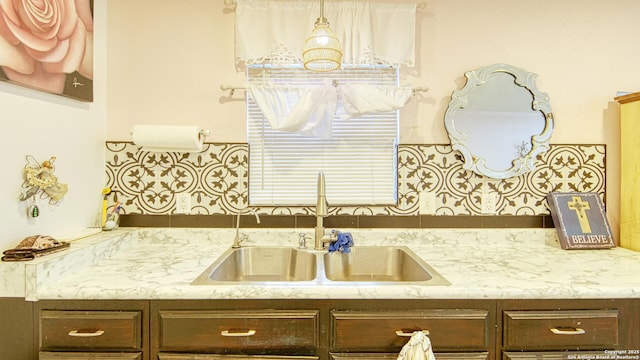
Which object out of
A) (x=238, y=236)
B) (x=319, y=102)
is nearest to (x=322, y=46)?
(x=319, y=102)

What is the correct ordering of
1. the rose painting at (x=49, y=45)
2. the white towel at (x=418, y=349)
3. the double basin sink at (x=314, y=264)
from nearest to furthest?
the white towel at (x=418, y=349), the rose painting at (x=49, y=45), the double basin sink at (x=314, y=264)

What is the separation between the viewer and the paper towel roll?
1595 millimetres

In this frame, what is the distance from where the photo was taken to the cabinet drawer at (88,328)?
1091mm

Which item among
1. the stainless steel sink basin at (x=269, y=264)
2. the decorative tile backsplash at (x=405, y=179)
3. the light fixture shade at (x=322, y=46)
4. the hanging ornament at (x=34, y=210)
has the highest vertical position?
the light fixture shade at (x=322, y=46)

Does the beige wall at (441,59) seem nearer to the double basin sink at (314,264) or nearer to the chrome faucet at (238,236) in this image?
the chrome faucet at (238,236)

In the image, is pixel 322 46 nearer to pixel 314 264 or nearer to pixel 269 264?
pixel 314 264

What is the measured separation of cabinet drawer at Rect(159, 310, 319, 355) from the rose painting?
3.52ft

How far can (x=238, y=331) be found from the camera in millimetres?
1108

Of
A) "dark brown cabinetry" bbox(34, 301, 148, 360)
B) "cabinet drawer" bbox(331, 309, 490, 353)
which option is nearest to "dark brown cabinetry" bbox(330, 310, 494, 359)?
"cabinet drawer" bbox(331, 309, 490, 353)

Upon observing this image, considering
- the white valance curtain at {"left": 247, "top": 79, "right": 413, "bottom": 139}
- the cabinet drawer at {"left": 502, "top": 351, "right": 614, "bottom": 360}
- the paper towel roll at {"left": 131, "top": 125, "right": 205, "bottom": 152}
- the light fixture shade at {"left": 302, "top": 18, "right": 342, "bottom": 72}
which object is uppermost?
the light fixture shade at {"left": 302, "top": 18, "right": 342, "bottom": 72}

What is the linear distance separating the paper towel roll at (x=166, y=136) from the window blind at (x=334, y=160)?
306 millimetres

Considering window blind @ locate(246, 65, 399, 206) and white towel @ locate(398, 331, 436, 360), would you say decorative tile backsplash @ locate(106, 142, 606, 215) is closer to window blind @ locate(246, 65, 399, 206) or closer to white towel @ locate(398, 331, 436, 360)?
window blind @ locate(246, 65, 399, 206)

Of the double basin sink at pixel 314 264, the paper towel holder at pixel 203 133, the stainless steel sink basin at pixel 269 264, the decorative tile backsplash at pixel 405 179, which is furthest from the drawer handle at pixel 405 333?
the paper towel holder at pixel 203 133

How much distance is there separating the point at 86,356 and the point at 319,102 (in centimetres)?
138
